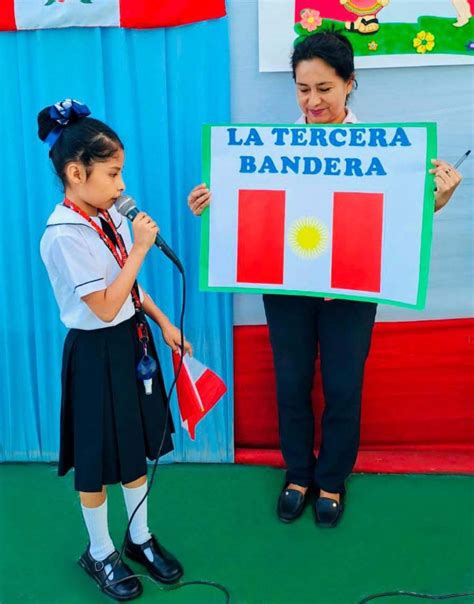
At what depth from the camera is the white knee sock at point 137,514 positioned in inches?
80.7

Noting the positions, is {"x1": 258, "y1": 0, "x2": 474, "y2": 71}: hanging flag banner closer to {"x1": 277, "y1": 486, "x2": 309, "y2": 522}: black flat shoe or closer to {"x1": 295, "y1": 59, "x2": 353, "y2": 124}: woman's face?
{"x1": 295, "y1": 59, "x2": 353, "y2": 124}: woman's face

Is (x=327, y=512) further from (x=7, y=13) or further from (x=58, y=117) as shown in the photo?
(x=7, y=13)

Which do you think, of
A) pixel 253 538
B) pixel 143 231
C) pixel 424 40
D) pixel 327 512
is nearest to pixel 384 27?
pixel 424 40

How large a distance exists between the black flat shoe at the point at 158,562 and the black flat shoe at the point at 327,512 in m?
0.48

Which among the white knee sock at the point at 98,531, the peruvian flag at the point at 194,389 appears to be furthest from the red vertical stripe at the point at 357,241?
the white knee sock at the point at 98,531

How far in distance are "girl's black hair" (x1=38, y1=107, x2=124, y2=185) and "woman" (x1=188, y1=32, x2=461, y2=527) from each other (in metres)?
0.39

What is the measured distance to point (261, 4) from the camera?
2.37 m

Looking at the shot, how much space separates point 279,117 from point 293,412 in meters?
0.97

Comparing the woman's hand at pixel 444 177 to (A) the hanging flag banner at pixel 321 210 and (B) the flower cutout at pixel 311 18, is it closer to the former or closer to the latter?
(A) the hanging flag banner at pixel 321 210

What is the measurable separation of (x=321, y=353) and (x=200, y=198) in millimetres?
605

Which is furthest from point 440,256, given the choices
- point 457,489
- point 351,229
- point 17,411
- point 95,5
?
point 17,411

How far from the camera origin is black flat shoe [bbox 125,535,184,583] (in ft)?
6.81

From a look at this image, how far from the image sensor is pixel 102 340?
6.23 ft

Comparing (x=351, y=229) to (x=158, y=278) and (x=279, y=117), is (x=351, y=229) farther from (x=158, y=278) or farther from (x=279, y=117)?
(x=158, y=278)
